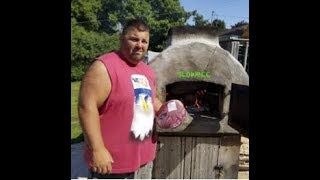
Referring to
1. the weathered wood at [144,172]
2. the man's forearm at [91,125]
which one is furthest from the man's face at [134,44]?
the weathered wood at [144,172]

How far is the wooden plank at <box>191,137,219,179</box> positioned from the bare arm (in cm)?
110

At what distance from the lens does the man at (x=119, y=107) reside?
2215 millimetres

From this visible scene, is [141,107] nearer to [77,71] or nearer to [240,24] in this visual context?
[77,71]

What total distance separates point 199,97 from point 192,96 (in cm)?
12

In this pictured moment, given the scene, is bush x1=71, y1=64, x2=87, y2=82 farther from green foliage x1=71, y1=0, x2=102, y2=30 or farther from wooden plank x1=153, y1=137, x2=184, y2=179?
wooden plank x1=153, y1=137, x2=184, y2=179

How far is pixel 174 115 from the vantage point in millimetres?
2629

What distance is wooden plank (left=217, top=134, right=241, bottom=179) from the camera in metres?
3.22

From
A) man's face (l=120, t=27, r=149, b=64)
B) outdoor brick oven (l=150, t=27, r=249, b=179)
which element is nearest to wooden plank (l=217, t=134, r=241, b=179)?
outdoor brick oven (l=150, t=27, r=249, b=179)

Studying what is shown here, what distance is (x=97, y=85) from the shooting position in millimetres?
2213

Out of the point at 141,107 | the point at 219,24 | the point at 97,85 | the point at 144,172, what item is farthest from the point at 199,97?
the point at 97,85

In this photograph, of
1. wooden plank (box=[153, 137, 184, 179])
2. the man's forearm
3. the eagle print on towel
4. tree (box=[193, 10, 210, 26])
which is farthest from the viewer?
wooden plank (box=[153, 137, 184, 179])
